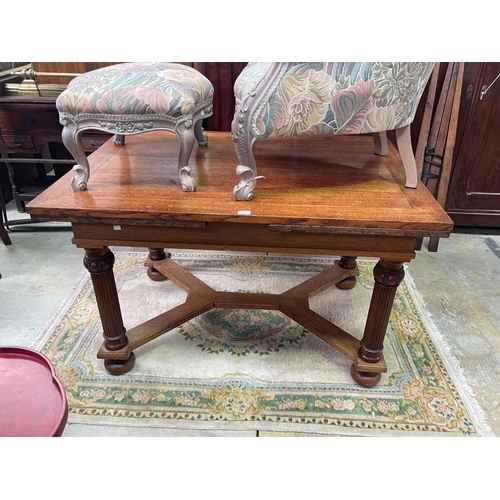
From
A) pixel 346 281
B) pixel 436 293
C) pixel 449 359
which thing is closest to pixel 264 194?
pixel 346 281

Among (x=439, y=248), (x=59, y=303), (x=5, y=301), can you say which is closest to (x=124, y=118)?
(x=59, y=303)

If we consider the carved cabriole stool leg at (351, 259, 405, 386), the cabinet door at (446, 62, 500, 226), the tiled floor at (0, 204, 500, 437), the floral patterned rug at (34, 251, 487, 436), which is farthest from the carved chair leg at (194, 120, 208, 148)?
the cabinet door at (446, 62, 500, 226)

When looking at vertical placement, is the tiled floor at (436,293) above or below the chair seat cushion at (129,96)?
below

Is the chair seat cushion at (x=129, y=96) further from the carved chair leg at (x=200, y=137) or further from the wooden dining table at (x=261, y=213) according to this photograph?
the carved chair leg at (x=200, y=137)

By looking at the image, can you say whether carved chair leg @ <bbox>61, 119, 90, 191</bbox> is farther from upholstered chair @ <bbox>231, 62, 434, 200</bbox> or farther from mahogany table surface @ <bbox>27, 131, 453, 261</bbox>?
upholstered chair @ <bbox>231, 62, 434, 200</bbox>

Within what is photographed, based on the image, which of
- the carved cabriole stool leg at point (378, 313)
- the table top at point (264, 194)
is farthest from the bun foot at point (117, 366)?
the carved cabriole stool leg at point (378, 313)

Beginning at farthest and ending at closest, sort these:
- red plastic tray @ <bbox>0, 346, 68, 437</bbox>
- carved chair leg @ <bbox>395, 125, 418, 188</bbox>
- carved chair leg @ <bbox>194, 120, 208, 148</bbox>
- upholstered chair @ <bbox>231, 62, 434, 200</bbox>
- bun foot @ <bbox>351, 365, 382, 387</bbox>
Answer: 1. carved chair leg @ <bbox>194, 120, 208, 148</bbox>
2. bun foot @ <bbox>351, 365, 382, 387</bbox>
3. carved chair leg @ <bbox>395, 125, 418, 188</bbox>
4. upholstered chair @ <bbox>231, 62, 434, 200</bbox>
5. red plastic tray @ <bbox>0, 346, 68, 437</bbox>

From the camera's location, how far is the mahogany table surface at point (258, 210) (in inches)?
52.0

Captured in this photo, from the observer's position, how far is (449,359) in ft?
6.10

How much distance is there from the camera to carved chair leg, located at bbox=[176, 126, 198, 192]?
138cm

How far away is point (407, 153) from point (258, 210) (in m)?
0.62

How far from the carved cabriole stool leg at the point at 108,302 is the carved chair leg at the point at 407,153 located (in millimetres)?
1190

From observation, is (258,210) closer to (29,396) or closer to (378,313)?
(378,313)

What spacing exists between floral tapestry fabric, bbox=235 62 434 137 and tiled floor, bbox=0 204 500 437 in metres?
1.17
